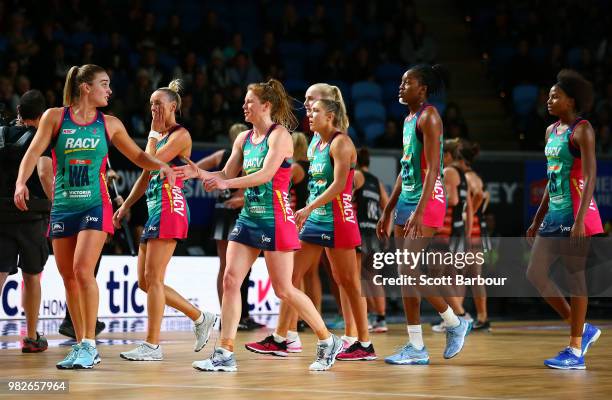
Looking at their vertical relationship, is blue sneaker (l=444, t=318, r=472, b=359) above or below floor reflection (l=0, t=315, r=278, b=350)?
above

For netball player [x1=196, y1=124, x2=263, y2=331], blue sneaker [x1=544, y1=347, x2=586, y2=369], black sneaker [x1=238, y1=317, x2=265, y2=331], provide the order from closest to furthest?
1. blue sneaker [x1=544, y1=347, x2=586, y2=369]
2. netball player [x1=196, y1=124, x2=263, y2=331]
3. black sneaker [x1=238, y1=317, x2=265, y2=331]

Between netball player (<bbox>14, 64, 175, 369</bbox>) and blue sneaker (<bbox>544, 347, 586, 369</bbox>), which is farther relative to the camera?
blue sneaker (<bbox>544, 347, 586, 369</bbox>)

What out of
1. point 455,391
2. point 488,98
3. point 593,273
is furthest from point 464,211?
point 488,98

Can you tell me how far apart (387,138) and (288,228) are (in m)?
9.86

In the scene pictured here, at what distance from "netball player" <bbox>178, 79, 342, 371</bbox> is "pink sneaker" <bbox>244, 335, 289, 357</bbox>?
1234 millimetres

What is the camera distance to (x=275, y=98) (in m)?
7.82

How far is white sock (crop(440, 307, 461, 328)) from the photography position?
8.45 m

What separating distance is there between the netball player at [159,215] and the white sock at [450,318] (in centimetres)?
190

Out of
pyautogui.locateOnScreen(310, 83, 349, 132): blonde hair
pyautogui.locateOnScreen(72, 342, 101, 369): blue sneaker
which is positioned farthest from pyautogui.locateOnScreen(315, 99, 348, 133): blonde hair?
pyautogui.locateOnScreen(72, 342, 101, 369): blue sneaker

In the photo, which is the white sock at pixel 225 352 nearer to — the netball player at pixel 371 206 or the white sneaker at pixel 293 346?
the white sneaker at pixel 293 346

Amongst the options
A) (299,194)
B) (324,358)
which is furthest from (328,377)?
(299,194)

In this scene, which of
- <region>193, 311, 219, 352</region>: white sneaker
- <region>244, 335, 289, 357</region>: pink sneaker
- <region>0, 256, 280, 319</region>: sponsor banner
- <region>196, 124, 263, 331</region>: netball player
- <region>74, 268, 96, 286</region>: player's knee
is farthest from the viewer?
<region>0, 256, 280, 319</region>: sponsor banner

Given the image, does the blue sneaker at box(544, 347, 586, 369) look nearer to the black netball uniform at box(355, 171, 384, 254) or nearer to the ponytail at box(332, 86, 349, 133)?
the ponytail at box(332, 86, 349, 133)

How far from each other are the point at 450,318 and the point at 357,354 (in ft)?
2.34
